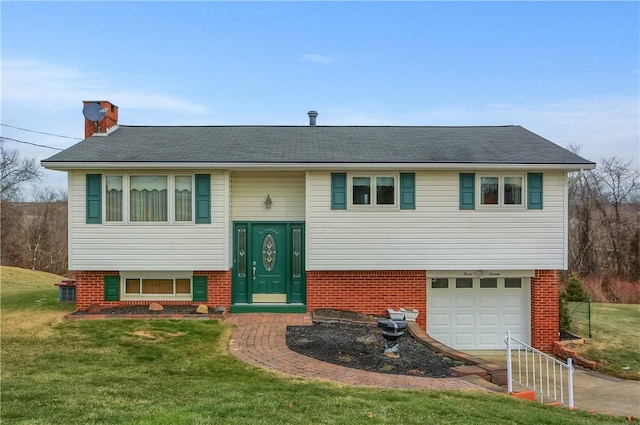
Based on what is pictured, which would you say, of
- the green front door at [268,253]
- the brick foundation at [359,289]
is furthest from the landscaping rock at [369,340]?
the green front door at [268,253]

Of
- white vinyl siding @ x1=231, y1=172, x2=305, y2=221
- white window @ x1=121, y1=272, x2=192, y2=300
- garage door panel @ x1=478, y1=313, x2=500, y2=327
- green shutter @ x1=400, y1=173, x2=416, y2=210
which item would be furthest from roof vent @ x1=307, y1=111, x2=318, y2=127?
garage door panel @ x1=478, y1=313, x2=500, y2=327

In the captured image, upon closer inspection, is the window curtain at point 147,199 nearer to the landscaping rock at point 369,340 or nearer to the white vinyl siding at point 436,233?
the white vinyl siding at point 436,233

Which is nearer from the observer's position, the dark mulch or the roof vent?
the dark mulch

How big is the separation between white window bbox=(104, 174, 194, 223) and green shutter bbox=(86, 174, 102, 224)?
0.48 feet

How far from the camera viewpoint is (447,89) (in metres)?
21.4

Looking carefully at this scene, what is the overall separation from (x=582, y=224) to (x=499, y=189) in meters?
21.1

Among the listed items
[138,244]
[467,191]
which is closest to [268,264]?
[138,244]

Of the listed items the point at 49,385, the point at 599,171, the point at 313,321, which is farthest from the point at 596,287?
the point at 49,385

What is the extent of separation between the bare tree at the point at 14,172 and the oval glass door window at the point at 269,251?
3164cm

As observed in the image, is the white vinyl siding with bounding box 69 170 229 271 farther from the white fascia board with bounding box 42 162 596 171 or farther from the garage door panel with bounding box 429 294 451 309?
the garage door panel with bounding box 429 294 451 309

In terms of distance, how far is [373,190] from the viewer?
11.9 metres

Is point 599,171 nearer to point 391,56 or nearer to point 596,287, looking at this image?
point 596,287

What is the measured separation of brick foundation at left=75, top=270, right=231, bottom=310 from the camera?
11641mm

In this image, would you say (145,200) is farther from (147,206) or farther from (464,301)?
(464,301)
